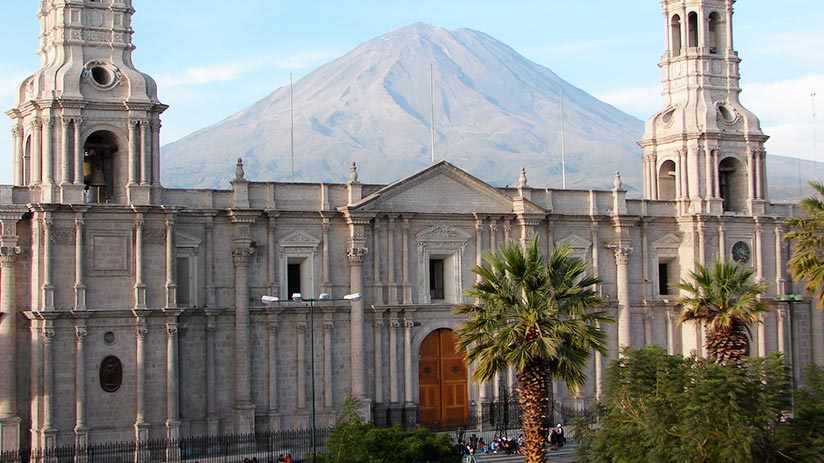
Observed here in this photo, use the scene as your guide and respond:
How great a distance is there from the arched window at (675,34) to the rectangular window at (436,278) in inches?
621

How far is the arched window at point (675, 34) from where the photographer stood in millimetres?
53938

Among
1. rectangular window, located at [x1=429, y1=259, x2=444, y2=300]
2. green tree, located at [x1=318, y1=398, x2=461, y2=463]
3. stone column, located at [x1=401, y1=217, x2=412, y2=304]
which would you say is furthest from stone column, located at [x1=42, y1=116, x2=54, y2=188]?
rectangular window, located at [x1=429, y1=259, x2=444, y2=300]

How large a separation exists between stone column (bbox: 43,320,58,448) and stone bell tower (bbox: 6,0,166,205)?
4503 millimetres

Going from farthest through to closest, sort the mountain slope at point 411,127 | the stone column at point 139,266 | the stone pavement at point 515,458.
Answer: the mountain slope at point 411,127 < the stone pavement at point 515,458 < the stone column at point 139,266

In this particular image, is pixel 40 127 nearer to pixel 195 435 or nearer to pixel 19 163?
pixel 19 163

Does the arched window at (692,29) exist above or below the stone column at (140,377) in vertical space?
above

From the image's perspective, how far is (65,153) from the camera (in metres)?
40.5

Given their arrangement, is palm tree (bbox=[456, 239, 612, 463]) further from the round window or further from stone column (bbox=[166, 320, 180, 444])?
the round window

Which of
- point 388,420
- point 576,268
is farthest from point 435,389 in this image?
point 576,268

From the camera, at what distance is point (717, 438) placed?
1185 inches

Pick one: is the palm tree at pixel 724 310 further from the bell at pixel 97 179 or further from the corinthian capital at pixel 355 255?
the bell at pixel 97 179

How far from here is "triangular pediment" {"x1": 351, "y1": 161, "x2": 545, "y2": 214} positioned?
46.7m

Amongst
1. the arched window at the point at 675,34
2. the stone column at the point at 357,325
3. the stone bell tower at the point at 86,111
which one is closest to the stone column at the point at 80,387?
the stone bell tower at the point at 86,111

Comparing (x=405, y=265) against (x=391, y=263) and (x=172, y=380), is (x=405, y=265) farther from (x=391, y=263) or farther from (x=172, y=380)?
(x=172, y=380)
